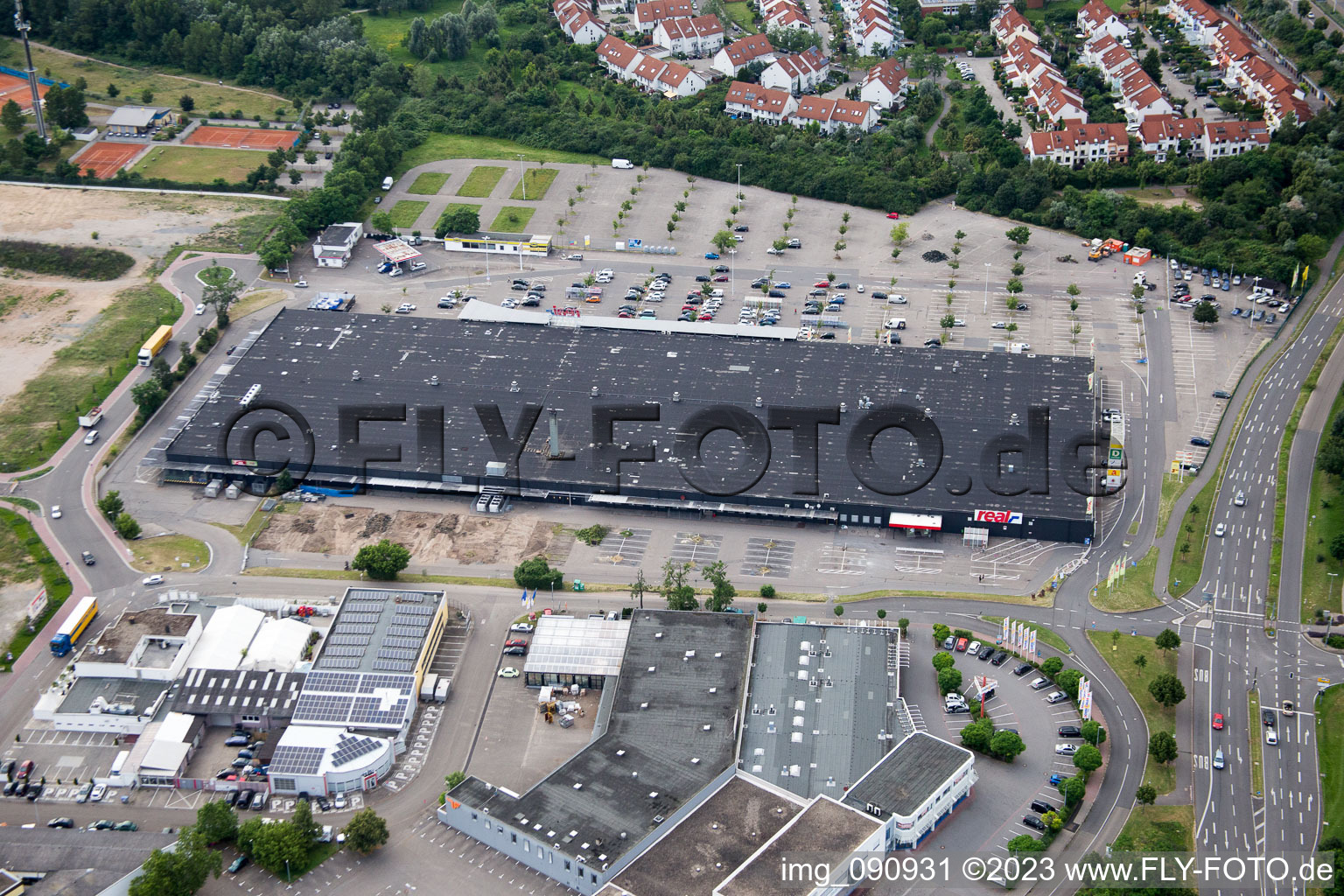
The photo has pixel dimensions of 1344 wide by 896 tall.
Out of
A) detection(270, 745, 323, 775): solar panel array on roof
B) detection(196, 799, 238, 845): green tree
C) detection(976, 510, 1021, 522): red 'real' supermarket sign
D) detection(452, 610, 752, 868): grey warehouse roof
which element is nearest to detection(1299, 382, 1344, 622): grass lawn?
detection(976, 510, 1021, 522): red 'real' supermarket sign

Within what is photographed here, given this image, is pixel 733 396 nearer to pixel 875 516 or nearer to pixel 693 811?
pixel 875 516

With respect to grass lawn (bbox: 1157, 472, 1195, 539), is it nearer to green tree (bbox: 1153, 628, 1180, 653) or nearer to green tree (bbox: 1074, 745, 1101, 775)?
green tree (bbox: 1153, 628, 1180, 653)

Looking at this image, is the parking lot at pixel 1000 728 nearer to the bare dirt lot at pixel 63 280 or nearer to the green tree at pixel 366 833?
the green tree at pixel 366 833

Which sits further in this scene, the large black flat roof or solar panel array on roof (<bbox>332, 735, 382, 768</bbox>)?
the large black flat roof

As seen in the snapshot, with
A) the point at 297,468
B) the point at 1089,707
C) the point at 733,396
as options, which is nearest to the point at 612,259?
the point at 733,396

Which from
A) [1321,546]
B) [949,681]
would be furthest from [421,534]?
[1321,546]
